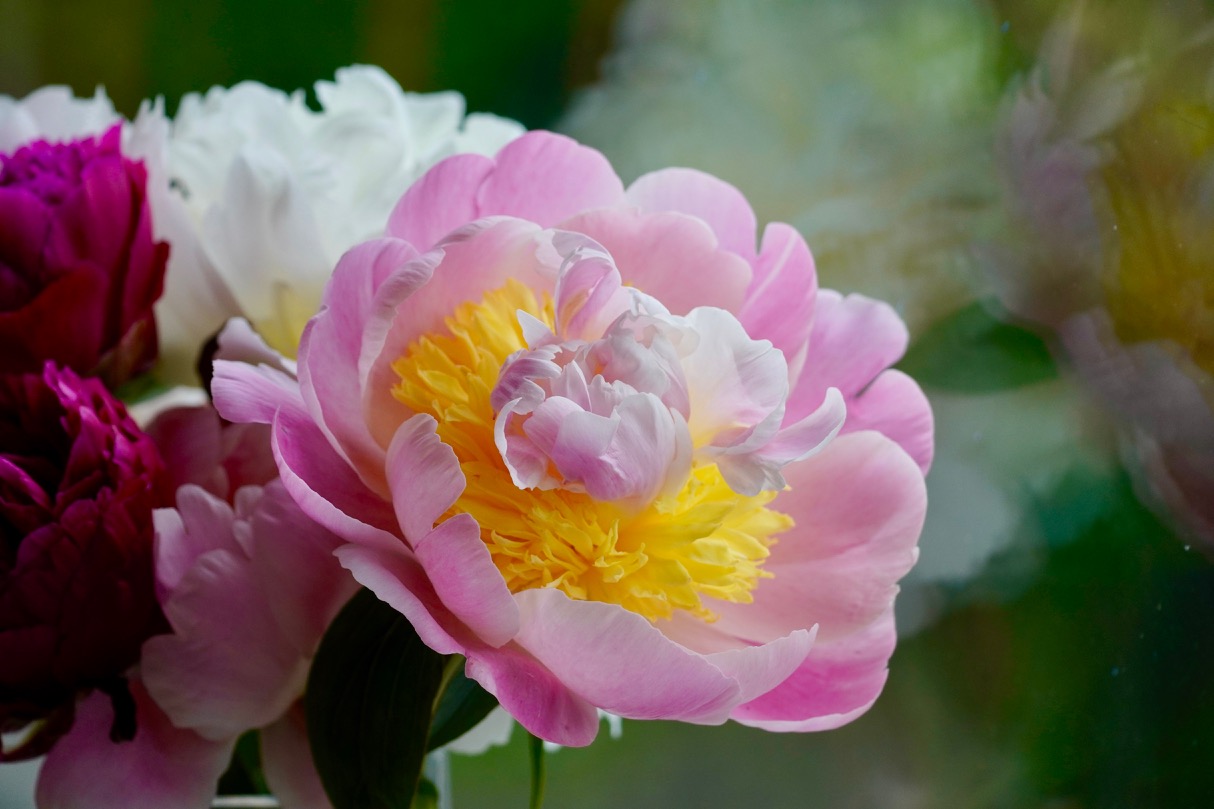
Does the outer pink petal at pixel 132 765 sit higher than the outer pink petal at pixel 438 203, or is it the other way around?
the outer pink petal at pixel 438 203

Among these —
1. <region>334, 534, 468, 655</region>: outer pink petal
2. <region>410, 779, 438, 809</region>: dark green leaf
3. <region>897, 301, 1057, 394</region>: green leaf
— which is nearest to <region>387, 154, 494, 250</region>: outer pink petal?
<region>334, 534, 468, 655</region>: outer pink petal

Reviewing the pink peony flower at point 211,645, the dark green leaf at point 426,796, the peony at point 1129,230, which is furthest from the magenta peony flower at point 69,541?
the peony at point 1129,230

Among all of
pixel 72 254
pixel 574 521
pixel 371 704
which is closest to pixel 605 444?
pixel 574 521

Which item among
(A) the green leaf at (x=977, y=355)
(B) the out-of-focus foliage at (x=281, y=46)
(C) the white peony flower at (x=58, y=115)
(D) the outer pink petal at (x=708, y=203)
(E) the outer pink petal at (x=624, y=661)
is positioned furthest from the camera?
(B) the out-of-focus foliage at (x=281, y=46)

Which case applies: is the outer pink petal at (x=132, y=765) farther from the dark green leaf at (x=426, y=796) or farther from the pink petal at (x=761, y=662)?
the pink petal at (x=761, y=662)

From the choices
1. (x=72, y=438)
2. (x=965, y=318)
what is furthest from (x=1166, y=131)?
(x=72, y=438)

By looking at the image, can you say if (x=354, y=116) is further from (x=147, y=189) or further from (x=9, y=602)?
(x=9, y=602)
